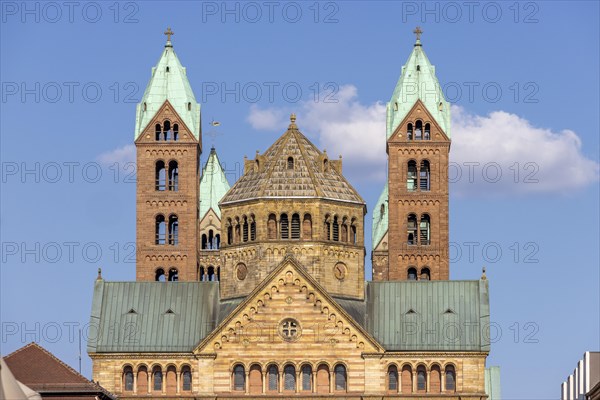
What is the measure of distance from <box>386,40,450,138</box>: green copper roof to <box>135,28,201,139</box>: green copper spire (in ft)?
48.3

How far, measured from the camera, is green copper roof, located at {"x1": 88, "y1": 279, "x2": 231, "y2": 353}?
165250 mm

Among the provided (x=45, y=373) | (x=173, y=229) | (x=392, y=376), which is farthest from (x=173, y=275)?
(x=45, y=373)

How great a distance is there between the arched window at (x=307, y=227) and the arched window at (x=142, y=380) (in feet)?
46.2

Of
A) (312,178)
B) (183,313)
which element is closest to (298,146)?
(312,178)

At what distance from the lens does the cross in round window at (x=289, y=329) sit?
16288cm

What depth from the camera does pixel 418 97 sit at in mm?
182625

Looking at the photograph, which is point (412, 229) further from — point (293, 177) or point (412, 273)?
point (293, 177)

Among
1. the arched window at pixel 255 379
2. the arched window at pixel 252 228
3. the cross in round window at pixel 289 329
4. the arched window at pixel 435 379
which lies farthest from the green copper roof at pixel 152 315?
the arched window at pixel 435 379

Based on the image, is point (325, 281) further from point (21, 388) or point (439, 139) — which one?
point (21, 388)

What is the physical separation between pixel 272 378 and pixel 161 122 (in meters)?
28.0

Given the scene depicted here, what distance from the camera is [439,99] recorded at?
183 meters

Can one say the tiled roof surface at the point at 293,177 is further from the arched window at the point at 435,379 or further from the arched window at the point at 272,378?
the arched window at the point at 435,379

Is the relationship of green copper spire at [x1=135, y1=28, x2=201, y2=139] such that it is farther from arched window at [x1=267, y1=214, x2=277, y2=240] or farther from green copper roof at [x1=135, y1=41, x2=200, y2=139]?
arched window at [x1=267, y1=214, x2=277, y2=240]

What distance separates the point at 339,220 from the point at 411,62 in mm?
21763
